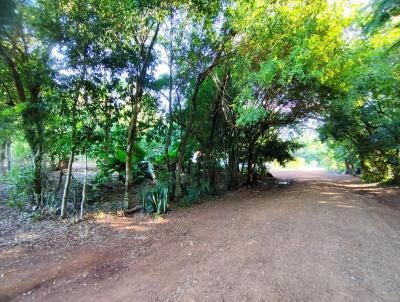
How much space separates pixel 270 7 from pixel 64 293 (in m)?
6.60

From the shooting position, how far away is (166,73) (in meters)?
8.70

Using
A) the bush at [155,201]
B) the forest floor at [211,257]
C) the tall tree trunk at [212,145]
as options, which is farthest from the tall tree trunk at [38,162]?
the tall tree trunk at [212,145]

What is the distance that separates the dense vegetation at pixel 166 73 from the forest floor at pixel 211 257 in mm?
1440

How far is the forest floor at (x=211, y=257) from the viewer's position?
10.8 feet

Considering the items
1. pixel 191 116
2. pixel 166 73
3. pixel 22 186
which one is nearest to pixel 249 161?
pixel 191 116

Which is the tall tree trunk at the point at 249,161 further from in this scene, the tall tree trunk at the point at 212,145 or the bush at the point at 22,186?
the bush at the point at 22,186

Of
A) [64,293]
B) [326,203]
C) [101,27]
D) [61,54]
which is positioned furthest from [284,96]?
[64,293]

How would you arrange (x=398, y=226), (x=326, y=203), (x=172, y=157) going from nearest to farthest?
(x=398, y=226)
(x=326, y=203)
(x=172, y=157)

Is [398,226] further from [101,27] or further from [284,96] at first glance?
[101,27]

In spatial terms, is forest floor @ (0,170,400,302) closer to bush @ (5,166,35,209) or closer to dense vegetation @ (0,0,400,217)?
bush @ (5,166,35,209)

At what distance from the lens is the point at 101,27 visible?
6.23 m

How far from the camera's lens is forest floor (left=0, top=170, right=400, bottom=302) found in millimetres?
3291

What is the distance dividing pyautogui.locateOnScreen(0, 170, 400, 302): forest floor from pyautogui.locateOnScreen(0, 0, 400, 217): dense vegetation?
1440 mm

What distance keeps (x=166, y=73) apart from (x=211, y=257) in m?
6.29
